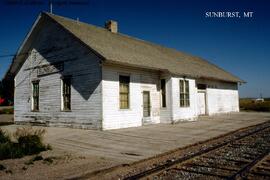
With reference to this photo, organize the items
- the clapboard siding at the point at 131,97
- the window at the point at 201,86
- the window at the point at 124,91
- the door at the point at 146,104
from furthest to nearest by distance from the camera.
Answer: the window at the point at 201,86, the door at the point at 146,104, the window at the point at 124,91, the clapboard siding at the point at 131,97

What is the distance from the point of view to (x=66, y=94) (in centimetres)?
1584

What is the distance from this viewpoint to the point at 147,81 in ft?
54.6

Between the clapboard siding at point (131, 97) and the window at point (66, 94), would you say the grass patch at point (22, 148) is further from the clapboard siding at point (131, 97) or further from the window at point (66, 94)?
the window at point (66, 94)

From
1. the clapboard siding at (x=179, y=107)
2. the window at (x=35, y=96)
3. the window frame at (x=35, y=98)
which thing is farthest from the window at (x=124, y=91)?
the window at (x=35, y=96)

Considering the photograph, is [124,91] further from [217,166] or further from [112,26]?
[217,166]

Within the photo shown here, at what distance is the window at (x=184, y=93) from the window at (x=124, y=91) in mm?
4392

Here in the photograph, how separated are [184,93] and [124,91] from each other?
498 cm

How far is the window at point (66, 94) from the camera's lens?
15.7 metres

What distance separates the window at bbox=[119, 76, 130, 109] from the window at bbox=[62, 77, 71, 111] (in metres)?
3.23

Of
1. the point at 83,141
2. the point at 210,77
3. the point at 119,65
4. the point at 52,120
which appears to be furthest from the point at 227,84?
the point at 83,141

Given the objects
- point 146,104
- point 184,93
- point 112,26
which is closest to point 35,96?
point 146,104

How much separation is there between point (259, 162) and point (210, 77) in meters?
17.3

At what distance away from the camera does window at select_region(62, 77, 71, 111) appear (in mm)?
15683

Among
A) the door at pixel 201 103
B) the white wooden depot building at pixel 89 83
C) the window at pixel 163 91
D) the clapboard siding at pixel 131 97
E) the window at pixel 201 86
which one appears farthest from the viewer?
the door at pixel 201 103
